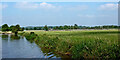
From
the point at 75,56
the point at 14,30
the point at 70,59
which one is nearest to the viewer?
the point at 75,56

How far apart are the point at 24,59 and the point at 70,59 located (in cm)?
414

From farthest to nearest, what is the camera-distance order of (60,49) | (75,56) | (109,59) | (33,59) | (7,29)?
(7,29)
(60,49)
(33,59)
(75,56)
(109,59)

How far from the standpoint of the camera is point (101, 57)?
30.6ft

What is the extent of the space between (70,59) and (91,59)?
223 centimetres

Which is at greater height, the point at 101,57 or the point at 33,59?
the point at 101,57

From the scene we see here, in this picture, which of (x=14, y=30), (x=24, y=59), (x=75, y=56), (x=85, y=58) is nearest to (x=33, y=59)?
(x=24, y=59)

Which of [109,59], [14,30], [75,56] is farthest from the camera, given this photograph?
[14,30]

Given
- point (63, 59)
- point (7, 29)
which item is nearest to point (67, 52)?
point (63, 59)

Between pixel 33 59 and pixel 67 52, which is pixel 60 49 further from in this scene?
pixel 33 59

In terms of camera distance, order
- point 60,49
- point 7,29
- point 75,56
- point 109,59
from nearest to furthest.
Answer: point 109,59 < point 75,56 < point 60,49 < point 7,29

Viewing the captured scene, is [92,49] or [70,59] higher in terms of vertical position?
[92,49]

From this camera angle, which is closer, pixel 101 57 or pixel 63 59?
pixel 101 57

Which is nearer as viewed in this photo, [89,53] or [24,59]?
[89,53]

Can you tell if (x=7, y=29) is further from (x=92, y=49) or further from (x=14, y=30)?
(x=92, y=49)
